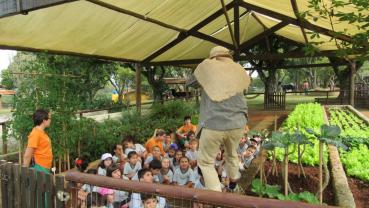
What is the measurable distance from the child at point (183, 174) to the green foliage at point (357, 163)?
6.52 feet

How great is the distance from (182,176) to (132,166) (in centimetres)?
79

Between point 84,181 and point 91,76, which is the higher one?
point 91,76

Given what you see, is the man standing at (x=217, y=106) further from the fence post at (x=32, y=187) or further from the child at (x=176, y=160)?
the child at (x=176, y=160)

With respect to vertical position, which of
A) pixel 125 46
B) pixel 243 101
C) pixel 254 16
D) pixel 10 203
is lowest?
pixel 10 203

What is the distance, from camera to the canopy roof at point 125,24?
5355 millimetres

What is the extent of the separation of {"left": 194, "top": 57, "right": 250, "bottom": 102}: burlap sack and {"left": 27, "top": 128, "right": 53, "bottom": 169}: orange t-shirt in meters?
2.15

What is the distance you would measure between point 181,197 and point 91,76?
51.8 feet

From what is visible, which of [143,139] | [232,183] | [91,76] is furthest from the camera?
[91,76]

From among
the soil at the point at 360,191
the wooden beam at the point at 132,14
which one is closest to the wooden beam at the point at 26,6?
the wooden beam at the point at 132,14

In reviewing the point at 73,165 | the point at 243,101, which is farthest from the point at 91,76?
the point at 243,101

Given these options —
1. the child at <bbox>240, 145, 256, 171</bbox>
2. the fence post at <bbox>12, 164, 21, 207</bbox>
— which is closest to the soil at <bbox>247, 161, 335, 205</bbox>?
the child at <bbox>240, 145, 256, 171</bbox>

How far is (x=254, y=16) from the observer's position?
11711 millimetres

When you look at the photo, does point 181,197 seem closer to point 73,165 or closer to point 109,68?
point 73,165

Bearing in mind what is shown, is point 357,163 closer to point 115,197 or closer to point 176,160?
point 176,160
